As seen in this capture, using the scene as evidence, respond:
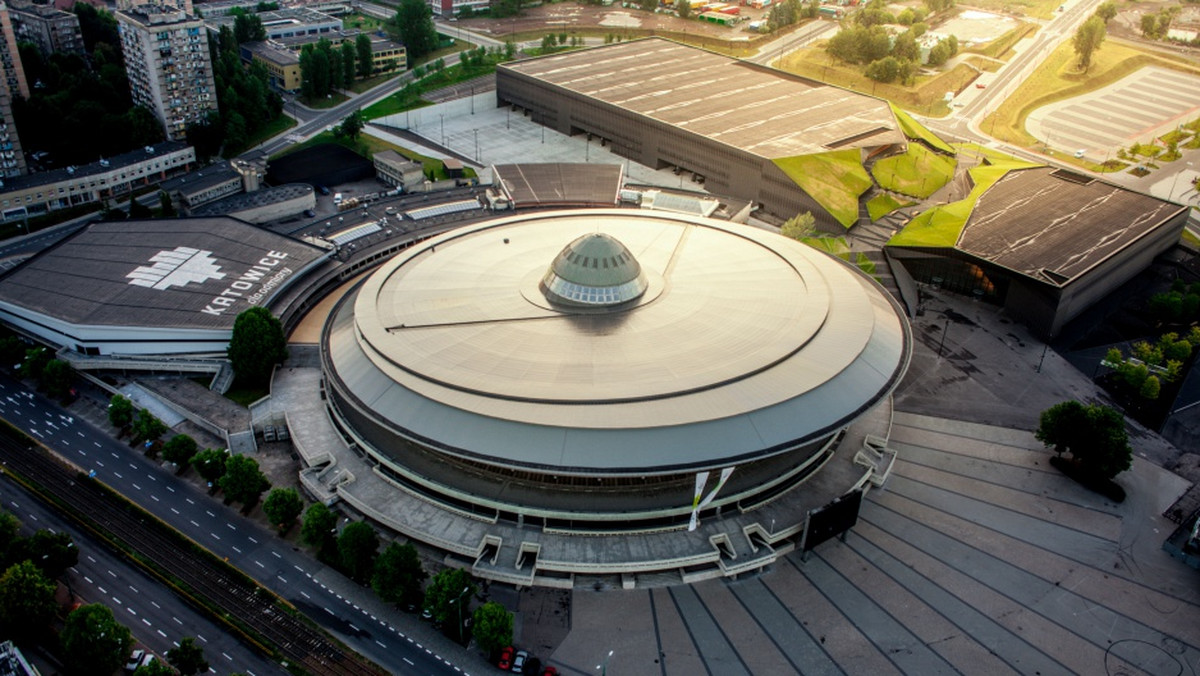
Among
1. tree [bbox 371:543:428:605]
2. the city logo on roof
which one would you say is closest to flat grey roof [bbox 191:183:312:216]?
the city logo on roof

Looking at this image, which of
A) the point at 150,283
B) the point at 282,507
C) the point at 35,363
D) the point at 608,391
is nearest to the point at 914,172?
the point at 608,391

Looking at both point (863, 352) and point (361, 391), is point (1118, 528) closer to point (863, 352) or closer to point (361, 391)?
point (863, 352)

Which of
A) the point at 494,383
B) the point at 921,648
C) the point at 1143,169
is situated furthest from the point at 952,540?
the point at 1143,169

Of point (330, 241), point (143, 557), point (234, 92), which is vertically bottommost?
point (143, 557)

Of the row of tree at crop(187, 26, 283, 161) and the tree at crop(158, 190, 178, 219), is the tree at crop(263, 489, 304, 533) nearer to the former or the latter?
the tree at crop(158, 190, 178, 219)

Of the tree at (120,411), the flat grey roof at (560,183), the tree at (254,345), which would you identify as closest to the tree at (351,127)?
the flat grey roof at (560,183)

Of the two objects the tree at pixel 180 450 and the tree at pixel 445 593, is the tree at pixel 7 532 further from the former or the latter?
the tree at pixel 445 593
